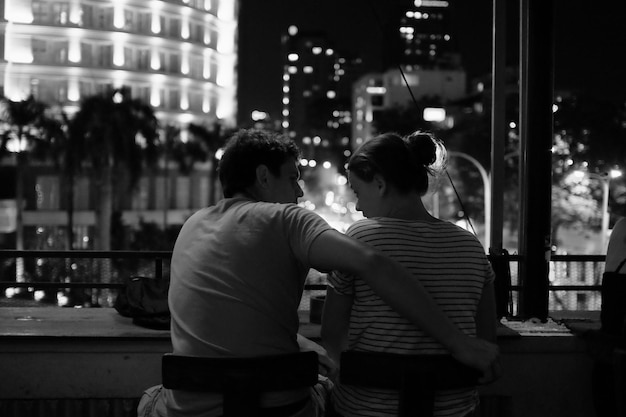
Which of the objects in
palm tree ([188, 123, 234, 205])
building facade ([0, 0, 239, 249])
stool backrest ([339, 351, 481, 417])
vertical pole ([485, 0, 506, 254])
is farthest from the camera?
building facade ([0, 0, 239, 249])

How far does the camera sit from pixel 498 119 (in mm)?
5496

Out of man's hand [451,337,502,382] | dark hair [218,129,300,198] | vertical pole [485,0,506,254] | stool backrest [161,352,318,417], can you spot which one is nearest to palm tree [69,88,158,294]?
vertical pole [485,0,506,254]

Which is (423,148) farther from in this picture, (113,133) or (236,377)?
(113,133)

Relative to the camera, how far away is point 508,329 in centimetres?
441

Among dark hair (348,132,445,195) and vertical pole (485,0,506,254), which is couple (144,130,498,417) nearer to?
dark hair (348,132,445,195)

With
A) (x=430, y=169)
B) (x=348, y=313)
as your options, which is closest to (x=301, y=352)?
(x=348, y=313)

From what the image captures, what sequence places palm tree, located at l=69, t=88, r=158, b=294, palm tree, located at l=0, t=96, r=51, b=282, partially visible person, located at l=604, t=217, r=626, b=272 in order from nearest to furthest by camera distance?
partially visible person, located at l=604, t=217, r=626, b=272 → palm tree, located at l=69, t=88, r=158, b=294 → palm tree, located at l=0, t=96, r=51, b=282

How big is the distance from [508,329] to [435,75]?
111508mm

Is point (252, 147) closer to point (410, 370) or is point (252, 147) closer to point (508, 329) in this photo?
point (410, 370)

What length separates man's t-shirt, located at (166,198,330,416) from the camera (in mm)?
2277

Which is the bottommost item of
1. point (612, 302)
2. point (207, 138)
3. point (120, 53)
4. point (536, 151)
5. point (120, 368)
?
point (120, 368)

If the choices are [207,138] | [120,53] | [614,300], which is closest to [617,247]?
[614,300]

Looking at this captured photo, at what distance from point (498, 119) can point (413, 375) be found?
3496 mm

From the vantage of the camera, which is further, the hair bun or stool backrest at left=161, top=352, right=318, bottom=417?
the hair bun
